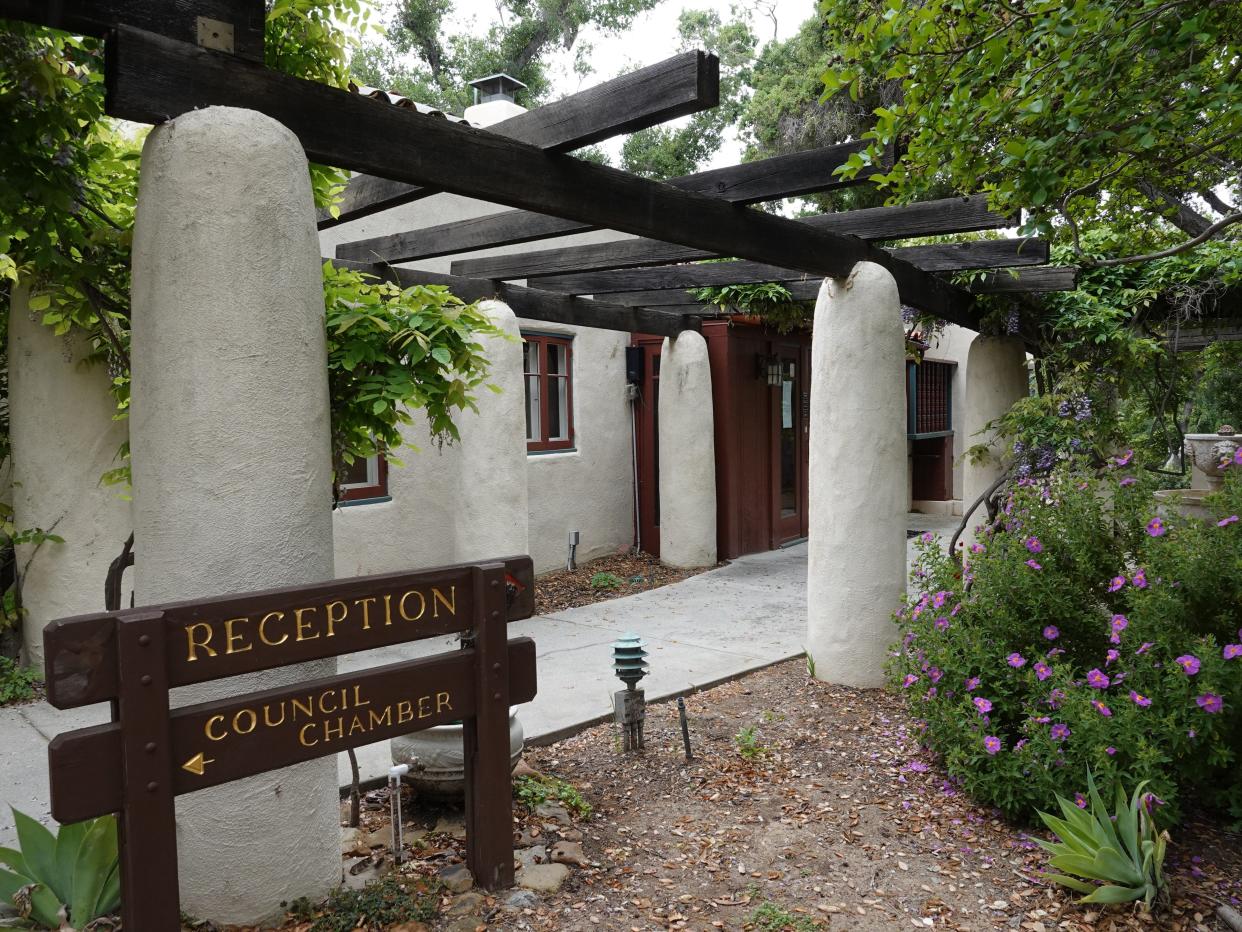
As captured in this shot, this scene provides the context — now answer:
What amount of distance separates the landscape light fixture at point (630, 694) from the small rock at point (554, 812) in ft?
2.45

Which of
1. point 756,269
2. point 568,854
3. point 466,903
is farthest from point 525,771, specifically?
point 756,269

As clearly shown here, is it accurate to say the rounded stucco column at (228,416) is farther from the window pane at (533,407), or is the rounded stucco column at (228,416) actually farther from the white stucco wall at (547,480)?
the window pane at (533,407)

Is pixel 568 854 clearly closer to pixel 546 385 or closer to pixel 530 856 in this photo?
pixel 530 856

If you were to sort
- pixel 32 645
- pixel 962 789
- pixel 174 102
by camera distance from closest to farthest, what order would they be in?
pixel 174 102, pixel 962 789, pixel 32 645

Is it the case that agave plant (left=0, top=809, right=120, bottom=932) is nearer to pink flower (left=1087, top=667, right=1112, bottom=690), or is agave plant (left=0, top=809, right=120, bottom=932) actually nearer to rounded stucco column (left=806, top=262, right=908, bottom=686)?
pink flower (left=1087, top=667, right=1112, bottom=690)

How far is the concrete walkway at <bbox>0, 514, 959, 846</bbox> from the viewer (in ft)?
15.2

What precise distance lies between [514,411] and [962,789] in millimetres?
4782

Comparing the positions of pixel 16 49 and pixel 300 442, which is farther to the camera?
pixel 16 49

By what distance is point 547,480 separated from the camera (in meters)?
9.95

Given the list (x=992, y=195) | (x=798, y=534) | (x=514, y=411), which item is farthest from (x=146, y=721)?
(x=798, y=534)

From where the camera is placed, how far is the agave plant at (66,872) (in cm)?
262

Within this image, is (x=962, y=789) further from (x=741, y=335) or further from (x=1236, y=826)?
(x=741, y=335)

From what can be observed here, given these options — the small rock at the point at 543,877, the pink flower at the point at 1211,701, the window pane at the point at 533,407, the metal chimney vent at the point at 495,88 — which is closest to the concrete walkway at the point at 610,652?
the small rock at the point at 543,877

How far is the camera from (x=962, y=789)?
164 inches
